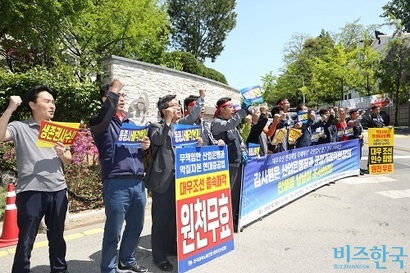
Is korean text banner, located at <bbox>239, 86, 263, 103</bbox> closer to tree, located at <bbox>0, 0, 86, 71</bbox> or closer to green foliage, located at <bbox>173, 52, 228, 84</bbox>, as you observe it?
tree, located at <bbox>0, 0, 86, 71</bbox>

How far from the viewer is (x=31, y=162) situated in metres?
2.93

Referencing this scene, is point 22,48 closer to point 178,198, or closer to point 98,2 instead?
point 98,2

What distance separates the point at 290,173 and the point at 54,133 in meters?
4.38

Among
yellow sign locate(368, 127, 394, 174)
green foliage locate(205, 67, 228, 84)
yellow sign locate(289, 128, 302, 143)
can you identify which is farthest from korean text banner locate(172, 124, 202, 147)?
green foliage locate(205, 67, 228, 84)

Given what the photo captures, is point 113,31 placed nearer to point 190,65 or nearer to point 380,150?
point 190,65

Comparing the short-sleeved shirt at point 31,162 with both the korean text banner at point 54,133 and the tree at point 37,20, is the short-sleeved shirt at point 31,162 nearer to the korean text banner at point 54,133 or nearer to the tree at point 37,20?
the korean text banner at point 54,133

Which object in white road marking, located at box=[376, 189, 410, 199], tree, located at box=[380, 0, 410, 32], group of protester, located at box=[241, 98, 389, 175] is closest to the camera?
group of protester, located at box=[241, 98, 389, 175]

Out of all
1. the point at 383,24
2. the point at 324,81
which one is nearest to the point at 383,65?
the point at 383,24

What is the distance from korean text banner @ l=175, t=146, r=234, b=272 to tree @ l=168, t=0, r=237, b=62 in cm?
3102

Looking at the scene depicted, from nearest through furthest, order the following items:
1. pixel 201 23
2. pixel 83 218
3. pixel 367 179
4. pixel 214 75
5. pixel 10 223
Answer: pixel 10 223, pixel 83 218, pixel 367 179, pixel 214 75, pixel 201 23

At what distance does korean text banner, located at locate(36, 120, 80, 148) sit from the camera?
275 centimetres

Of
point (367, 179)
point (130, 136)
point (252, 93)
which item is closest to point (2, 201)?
point (130, 136)

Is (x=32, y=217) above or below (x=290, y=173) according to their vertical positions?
above

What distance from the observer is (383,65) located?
29.4m
